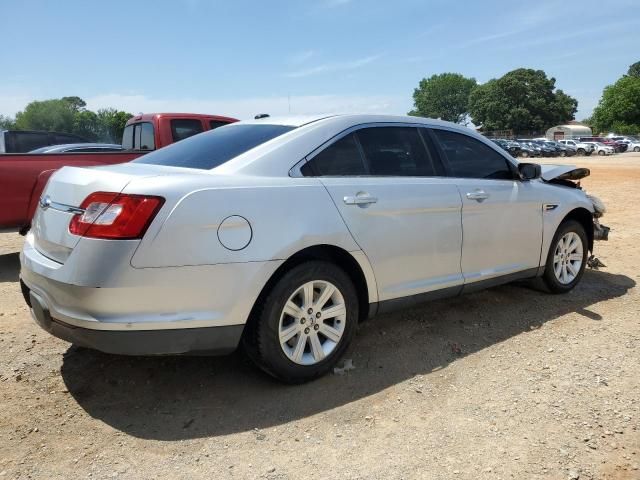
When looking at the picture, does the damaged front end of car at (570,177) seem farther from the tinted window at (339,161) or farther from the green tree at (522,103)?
the green tree at (522,103)

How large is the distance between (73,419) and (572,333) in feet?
11.3

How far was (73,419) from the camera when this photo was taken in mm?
2902

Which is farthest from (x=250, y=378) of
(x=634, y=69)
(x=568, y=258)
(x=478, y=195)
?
(x=634, y=69)

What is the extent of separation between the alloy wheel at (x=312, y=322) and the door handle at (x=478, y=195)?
4.60ft

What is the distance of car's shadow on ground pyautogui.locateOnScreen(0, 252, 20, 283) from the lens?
5.69 metres

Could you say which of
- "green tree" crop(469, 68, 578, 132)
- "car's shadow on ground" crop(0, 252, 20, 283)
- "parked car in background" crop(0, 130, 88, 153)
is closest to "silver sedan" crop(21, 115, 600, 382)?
"car's shadow on ground" crop(0, 252, 20, 283)

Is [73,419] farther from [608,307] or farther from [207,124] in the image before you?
[207,124]

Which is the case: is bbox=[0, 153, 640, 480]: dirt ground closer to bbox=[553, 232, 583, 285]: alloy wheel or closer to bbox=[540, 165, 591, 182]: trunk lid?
bbox=[553, 232, 583, 285]: alloy wheel

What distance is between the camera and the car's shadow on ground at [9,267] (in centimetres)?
569

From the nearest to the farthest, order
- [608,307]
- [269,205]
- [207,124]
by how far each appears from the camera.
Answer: [269,205], [608,307], [207,124]

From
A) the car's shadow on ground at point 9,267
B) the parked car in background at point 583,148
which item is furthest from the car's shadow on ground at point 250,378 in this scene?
the parked car in background at point 583,148

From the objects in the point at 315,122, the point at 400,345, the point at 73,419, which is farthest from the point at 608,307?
the point at 73,419

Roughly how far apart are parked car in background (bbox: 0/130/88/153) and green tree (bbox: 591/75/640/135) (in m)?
79.9

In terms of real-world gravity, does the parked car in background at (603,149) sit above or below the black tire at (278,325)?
below
